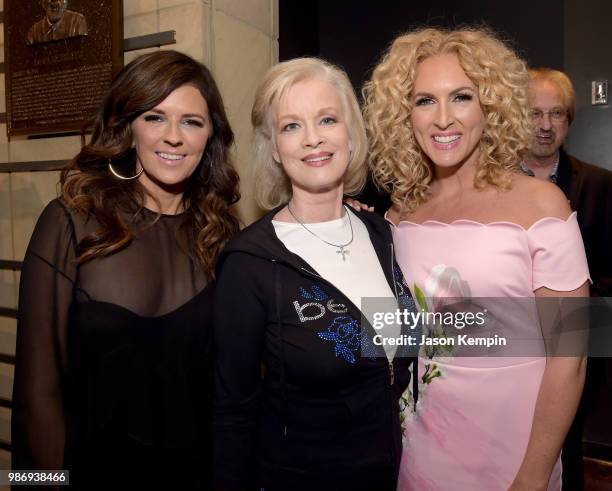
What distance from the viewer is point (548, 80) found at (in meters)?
3.23

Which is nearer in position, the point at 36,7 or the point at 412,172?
the point at 412,172

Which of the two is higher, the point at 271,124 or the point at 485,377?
the point at 271,124

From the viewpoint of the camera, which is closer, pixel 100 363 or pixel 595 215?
pixel 100 363

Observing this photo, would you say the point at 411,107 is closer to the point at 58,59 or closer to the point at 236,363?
the point at 236,363

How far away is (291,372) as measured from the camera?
166 cm

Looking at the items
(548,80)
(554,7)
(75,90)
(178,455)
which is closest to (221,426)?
(178,455)

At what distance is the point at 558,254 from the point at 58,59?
227 cm

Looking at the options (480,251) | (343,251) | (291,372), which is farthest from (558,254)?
(291,372)

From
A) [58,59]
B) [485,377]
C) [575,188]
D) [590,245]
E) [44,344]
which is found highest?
[58,59]

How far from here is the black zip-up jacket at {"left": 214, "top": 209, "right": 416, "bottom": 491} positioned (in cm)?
165

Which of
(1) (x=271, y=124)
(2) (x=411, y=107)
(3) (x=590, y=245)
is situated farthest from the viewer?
(3) (x=590, y=245)

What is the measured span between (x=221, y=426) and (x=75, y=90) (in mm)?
1684

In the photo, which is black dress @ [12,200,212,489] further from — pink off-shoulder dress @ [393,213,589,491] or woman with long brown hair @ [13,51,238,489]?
pink off-shoulder dress @ [393,213,589,491]

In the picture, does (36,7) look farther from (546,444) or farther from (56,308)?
(546,444)
